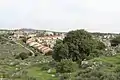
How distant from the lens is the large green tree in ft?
121

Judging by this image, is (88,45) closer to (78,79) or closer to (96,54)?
(96,54)

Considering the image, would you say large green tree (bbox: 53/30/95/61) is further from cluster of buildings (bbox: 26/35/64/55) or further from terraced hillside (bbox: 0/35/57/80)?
cluster of buildings (bbox: 26/35/64/55)

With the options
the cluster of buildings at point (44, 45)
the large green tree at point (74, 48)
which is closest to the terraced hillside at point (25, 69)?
the large green tree at point (74, 48)

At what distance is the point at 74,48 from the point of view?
37.4 meters

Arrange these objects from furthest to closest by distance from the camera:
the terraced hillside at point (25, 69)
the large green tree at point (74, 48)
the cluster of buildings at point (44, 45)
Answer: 1. the cluster of buildings at point (44, 45)
2. the large green tree at point (74, 48)
3. the terraced hillside at point (25, 69)

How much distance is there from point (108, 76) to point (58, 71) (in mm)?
10633

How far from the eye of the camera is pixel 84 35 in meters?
39.5

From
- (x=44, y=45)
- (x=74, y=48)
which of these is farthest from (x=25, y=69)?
(x=44, y=45)

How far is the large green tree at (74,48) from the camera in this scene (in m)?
36.9

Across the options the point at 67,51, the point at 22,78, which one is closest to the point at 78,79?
the point at 22,78

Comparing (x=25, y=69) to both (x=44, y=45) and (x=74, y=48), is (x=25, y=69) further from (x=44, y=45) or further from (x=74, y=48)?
(x=44, y=45)

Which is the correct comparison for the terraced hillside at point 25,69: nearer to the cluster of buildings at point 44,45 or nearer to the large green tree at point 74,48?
the large green tree at point 74,48

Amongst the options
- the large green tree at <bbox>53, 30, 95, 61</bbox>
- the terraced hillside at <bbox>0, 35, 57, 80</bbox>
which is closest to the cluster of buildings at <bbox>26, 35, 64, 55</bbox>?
the terraced hillside at <bbox>0, 35, 57, 80</bbox>

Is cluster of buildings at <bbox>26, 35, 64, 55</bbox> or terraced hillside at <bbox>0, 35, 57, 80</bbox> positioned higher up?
terraced hillside at <bbox>0, 35, 57, 80</bbox>
